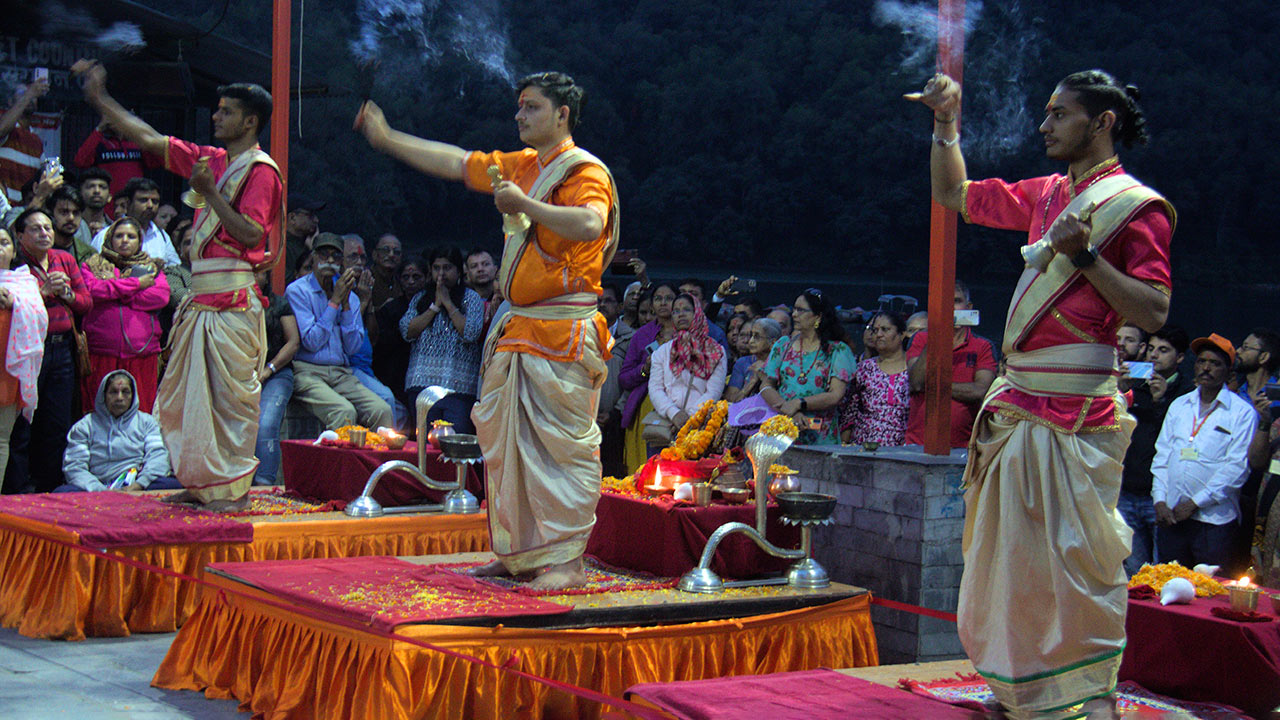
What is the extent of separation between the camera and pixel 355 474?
634 centimetres

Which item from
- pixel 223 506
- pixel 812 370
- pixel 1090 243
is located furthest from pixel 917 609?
pixel 223 506

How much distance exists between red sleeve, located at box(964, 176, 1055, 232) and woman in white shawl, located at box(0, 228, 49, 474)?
510 centimetres

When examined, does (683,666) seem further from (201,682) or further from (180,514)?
(180,514)

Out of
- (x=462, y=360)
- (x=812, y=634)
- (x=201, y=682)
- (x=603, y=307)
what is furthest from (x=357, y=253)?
(x=812, y=634)

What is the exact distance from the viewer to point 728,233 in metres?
16.8

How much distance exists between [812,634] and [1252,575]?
149 cm

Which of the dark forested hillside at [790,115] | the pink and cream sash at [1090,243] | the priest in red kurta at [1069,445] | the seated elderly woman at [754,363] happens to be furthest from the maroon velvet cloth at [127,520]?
the dark forested hillside at [790,115]

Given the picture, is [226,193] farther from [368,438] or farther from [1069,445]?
[1069,445]

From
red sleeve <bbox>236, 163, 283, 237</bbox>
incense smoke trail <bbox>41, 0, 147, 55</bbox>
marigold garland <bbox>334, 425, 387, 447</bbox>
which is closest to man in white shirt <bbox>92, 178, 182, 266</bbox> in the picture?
marigold garland <bbox>334, 425, 387, 447</bbox>

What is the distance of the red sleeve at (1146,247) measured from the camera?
3252mm

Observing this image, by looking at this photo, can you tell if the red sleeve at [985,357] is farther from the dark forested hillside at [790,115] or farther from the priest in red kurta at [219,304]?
the dark forested hillside at [790,115]

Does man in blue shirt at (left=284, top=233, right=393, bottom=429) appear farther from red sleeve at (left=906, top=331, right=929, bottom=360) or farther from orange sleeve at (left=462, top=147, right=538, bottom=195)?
orange sleeve at (left=462, top=147, right=538, bottom=195)

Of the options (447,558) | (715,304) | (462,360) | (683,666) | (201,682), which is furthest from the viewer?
(715,304)

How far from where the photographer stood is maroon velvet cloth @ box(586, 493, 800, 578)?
195 inches
